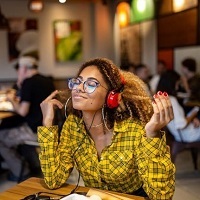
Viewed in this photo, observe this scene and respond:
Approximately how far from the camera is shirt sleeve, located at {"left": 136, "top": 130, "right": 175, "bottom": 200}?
1202 millimetres

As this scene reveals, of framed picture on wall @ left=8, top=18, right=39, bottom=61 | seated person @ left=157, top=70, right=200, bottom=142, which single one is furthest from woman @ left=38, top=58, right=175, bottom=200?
framed picture on wall @ left=8, top=18, right=39, bottom=61

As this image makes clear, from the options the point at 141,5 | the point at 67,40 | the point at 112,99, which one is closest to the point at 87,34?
the point at 67,40

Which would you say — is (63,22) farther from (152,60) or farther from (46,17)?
(152,60)

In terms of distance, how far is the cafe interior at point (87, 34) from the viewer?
21.0ft

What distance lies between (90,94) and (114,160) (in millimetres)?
277

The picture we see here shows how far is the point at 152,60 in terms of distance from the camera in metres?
6.82

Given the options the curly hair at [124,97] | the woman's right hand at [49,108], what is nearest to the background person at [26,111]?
the woman's right hand at [49,108]

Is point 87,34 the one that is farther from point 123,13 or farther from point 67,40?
point 123,13

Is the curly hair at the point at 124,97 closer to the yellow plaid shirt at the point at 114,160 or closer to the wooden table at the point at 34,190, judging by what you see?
the yellow plaid shirt at the point at 114,160

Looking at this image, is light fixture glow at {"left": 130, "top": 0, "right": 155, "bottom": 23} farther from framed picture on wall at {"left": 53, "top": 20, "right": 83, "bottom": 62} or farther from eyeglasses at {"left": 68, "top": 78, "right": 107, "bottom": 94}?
eyeglasses at {"left": 68, "top": 78, "right": 107, "bottom": 94}

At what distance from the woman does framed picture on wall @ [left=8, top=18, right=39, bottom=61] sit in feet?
20.9

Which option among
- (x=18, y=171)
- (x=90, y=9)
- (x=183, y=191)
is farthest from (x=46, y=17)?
(x=183, y=191)

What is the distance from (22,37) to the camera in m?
7.59

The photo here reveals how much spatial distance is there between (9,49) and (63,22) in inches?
54.0
